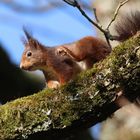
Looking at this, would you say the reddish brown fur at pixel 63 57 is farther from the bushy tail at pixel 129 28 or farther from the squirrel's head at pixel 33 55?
A: the bushy tail at pixel 129 28

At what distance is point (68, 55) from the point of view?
2.76m

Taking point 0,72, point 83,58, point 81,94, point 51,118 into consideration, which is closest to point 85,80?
point 81,94

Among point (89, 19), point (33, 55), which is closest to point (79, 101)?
point (89, 19)

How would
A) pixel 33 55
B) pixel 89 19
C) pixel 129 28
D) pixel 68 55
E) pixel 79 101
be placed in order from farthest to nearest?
pixel 33 55, pixel 68 55, pixel 129 28, pixel 89 19, pixel 79 101

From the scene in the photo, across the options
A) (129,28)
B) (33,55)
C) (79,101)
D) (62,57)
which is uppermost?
(129,28)

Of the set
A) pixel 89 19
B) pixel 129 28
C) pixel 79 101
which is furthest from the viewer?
pixel 129 28

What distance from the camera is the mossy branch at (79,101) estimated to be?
1.97 m

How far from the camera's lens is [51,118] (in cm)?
211

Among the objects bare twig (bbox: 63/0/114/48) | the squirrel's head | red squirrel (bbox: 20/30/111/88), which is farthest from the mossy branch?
the squirrel's head

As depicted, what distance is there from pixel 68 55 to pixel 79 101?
719mm

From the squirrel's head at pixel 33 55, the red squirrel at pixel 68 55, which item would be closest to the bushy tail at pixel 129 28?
the red squirrel at pixel 68 55

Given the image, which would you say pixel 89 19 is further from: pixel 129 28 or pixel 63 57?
pixel 63 57

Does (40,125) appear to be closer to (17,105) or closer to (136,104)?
(17,105)

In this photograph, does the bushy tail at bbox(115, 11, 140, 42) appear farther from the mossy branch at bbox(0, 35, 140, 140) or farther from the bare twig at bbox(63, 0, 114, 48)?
the mossy branch at bbox(0, 35, 140, 140)
